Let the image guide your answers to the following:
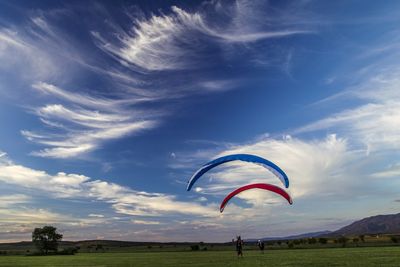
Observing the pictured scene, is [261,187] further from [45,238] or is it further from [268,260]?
[45,238]

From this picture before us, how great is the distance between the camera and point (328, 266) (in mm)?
29859

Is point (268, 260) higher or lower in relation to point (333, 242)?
lower

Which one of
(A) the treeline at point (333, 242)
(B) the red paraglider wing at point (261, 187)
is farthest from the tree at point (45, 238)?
(B) the red paraglider wing at point (261, 187)

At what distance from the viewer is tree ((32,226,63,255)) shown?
5817 inches

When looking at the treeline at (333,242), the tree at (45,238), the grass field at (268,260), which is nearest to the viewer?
the grass field at (268,260)

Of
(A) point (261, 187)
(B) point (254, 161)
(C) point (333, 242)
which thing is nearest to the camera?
(B) point (254, 161)

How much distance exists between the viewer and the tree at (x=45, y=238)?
485 feet

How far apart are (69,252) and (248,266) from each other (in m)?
113

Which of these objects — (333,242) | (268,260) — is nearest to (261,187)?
(268,260)

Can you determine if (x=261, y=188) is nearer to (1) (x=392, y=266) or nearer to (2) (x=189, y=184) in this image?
(2) (x=189, y=184)

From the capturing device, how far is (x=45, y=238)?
149m

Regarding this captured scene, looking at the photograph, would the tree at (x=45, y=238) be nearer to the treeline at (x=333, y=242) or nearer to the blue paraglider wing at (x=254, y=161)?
the treeline at (x=333, y=242)

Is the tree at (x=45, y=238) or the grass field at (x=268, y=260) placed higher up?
the tree at (x=45, y=238)

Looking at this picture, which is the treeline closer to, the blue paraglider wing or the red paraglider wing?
the red paraglider wing
